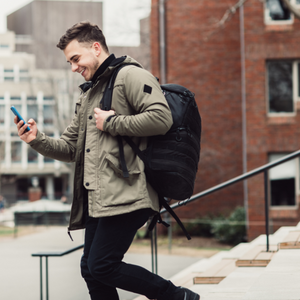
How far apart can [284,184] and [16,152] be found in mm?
45499

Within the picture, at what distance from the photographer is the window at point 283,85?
16750mm

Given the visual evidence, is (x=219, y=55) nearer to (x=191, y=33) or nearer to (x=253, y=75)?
(x=191, y=33)

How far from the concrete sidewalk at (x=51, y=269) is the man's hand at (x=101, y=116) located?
398cm

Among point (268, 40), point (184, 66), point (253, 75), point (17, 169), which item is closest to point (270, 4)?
point (268, 40)

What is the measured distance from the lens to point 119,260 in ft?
8.46

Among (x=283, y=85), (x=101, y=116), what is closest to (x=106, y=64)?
(x=101, y=116)

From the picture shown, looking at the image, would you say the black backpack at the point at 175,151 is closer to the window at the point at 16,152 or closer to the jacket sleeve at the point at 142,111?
the jacket sleeve at the point at 142,111

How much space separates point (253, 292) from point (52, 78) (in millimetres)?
22729

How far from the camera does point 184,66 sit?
63.5ft

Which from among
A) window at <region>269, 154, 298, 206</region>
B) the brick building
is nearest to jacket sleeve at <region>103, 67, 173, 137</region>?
window at <region>269, 154, 298, 206</region>

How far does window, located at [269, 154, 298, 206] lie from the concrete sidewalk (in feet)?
14.0

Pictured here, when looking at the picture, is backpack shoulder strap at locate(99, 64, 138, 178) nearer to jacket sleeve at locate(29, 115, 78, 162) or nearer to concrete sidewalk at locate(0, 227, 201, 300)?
jacket sleeve at locate(29, 115, 78, 162)

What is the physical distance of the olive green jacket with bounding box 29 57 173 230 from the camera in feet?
8.16

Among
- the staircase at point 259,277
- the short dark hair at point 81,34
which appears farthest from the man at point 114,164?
the staircase at point 259,277
